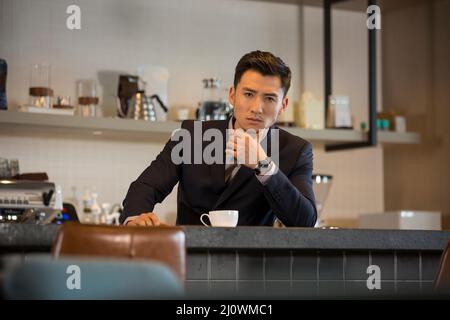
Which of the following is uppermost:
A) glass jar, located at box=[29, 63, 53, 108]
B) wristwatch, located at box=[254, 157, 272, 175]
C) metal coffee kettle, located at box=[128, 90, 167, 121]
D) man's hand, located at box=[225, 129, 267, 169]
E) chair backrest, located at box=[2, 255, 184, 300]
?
glass jar, located at box=[29, 63, 53, 108]

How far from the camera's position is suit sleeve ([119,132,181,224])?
8.69 ft

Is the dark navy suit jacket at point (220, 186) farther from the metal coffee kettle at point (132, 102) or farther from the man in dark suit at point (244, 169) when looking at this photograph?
the metal coffee kettle at point (132, 102)

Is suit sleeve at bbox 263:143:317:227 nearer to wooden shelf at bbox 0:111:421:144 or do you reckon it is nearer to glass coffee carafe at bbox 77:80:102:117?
wooden shelf at bbox 0:111:421:144

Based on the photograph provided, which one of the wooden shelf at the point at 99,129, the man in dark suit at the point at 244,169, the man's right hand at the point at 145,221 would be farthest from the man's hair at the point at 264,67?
the wooden shelf at the point at 99,129

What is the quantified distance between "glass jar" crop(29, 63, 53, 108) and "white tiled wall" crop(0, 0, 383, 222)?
5 centimetres

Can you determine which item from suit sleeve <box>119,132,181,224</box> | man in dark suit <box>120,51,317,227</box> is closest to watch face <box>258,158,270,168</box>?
man in dark suit <box>120,51,317,227</box>

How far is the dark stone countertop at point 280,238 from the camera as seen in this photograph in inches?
90.7

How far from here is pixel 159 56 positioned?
4980 millimetres

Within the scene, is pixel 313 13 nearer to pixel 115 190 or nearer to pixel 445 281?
pixel 115 190

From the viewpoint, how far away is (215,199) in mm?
2801

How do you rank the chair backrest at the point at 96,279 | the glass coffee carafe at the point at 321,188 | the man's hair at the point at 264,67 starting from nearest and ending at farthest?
the chair backrest at the point at 96,279, the man's hair at the point at 264,67, the glass coffee carafe at the point at 321,188

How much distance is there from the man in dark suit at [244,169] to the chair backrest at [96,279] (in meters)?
1.65

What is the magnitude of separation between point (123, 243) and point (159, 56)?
326 centimetres
